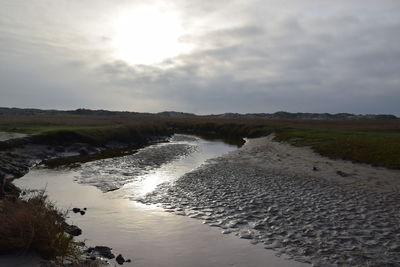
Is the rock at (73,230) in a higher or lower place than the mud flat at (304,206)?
lower

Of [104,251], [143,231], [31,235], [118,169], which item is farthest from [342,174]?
[31,235]

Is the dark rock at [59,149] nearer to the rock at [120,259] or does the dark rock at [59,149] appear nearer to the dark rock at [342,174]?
the dark rock at [342,174]

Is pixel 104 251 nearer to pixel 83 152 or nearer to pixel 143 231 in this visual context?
pixel 143 231

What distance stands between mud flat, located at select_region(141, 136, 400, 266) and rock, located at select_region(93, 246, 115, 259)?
5119mm

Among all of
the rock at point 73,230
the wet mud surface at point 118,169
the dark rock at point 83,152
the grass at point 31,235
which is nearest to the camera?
the grass at point 31,235

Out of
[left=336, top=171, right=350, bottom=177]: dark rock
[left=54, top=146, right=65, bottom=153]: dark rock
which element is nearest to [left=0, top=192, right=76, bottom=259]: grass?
[left=336, top=171, right=350, bottom=177]: dark rock

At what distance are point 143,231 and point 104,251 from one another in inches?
126

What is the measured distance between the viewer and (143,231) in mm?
15883

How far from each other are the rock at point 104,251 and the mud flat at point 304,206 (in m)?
5.12

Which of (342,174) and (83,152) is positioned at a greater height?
(342,174)

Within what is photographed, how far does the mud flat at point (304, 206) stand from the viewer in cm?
1355

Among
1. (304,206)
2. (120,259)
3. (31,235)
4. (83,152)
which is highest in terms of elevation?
(31,235)

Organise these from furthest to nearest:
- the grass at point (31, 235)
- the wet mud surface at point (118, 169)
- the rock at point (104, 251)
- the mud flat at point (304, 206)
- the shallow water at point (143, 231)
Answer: the wet mud surface at point (118, 169) < the mud flat at point (304, 206) < the shallow water at point (143, 231) < the rock at point (104, 251) < the grass at point (31, 235)

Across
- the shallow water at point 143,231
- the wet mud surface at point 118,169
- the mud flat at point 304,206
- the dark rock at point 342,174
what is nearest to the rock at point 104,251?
the shallow water at point 143,231
